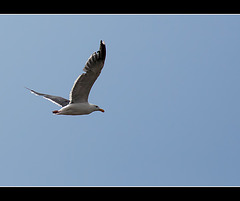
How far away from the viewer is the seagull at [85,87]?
11391 millimetres

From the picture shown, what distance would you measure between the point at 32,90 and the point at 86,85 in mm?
4371

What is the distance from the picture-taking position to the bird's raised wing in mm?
11383

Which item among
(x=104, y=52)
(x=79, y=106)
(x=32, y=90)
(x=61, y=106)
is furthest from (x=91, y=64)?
(x=32, y=90)

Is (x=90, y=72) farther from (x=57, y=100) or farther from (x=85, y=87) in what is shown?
(x=57, y=100)

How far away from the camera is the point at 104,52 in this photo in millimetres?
11391

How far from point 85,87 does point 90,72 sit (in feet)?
2.41

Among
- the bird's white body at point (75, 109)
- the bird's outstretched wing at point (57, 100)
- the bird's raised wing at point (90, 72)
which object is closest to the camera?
the bird's raised wing at point (90, 72)

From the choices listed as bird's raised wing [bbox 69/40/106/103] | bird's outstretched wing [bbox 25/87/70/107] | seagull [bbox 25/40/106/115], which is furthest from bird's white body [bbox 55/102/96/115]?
bird's outstretched wing [bbox 25/87/70/107]

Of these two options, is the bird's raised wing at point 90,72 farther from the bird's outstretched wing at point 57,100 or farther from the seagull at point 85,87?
the bird's outstretched wing at point 57,100

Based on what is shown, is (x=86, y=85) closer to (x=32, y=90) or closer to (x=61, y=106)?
(x=61, y=106)

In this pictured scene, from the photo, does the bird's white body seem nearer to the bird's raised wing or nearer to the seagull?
the seagull

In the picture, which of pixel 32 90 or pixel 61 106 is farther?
pixel 32 90

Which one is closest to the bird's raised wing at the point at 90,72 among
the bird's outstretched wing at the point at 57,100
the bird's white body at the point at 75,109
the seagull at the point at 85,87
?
the seagull at the point at 85,87

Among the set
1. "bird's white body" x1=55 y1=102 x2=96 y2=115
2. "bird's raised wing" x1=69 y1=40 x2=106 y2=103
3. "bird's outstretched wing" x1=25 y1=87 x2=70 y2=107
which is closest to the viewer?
"bird's raised wing" x1=69 y1=40 x2=106 y2=103
